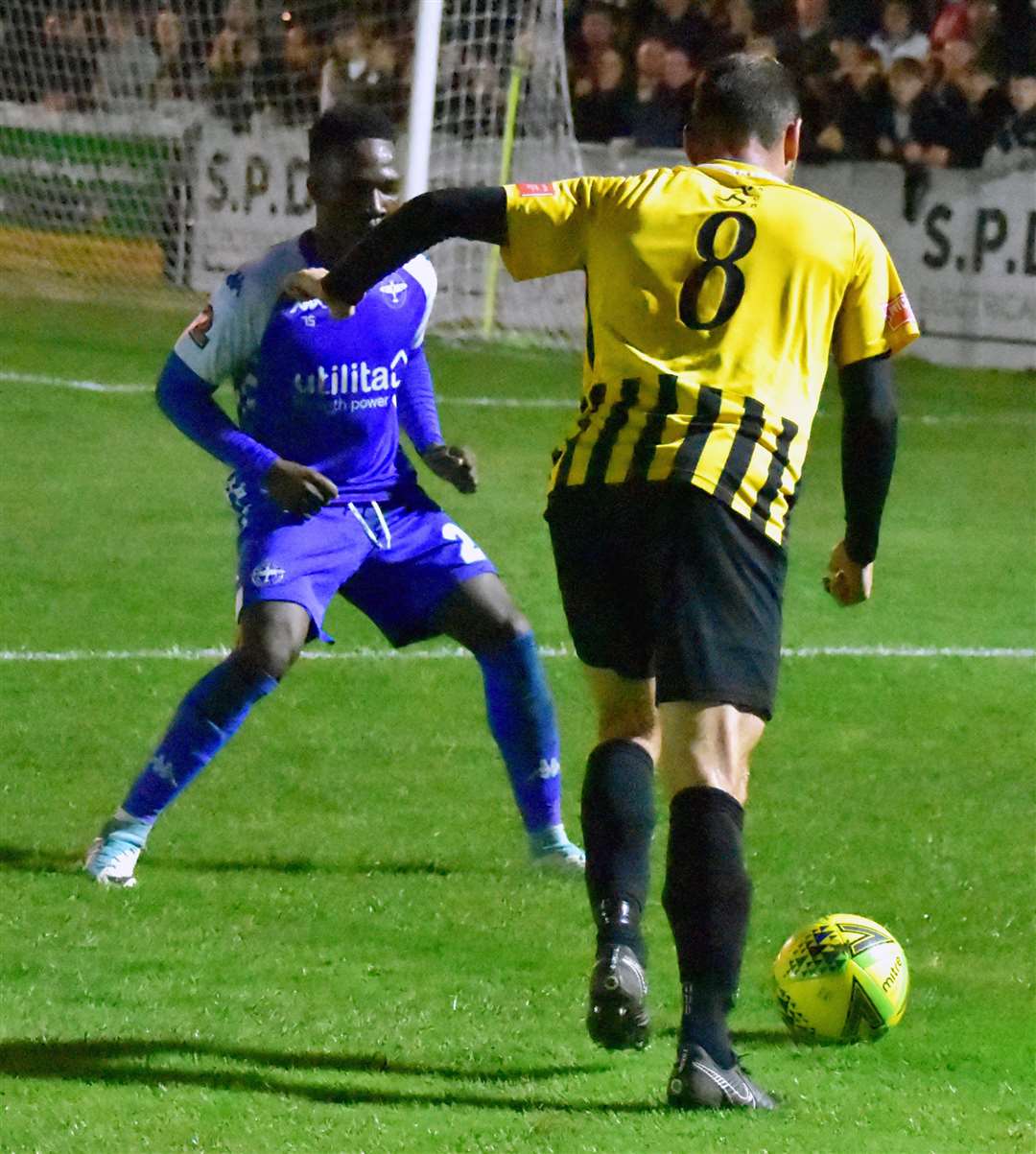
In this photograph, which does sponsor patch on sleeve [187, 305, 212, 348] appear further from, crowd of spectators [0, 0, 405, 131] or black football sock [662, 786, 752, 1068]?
crowd of spectators [0, 0, 405, 131]

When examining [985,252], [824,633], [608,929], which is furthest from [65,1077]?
[985,252]

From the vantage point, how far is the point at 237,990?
4672 mm

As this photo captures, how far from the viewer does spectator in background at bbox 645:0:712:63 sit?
17.4 m

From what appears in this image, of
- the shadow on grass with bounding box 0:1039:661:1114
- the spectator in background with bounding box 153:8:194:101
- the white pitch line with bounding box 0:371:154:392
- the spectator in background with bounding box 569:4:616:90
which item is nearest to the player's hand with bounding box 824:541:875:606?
the shadow on grass with bounding box 0:1039:661:1114

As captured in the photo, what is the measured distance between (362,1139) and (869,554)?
1436mm

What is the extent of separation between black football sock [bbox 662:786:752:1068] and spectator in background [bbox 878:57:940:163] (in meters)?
13.1

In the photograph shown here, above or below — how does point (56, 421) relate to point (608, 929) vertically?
below

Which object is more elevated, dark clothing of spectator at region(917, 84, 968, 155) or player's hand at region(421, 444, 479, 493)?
player's hand at region(421, 444, 479, 493)

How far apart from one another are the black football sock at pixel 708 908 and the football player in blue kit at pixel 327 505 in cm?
176

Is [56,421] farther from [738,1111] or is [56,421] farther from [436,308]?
[738,1111]

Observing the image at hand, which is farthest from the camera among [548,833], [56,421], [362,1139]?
[56,421]

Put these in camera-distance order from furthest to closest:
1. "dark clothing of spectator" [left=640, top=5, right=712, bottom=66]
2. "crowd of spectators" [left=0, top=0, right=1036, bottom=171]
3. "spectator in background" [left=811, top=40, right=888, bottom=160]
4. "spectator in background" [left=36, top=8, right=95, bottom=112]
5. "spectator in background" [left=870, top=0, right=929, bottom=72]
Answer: "dark clothing of spectator" [left=640, top=5, right=712, bottom=66]
"spectator in background" [left=870, top=0, right=929, bottom=72]
"spectator in background" [left=811, top=40, right=888, bottom=160]
"spectator in background" [left=36, top=8, right=95, bottom=112]
"crowd of spectators" [left=0, top=0, right=1036, bottom=171]

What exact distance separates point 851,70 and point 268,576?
12493mm

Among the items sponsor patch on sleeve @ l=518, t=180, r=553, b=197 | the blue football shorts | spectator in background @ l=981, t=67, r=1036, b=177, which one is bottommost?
spectator in background @ l=981, t=67, r=1036, b=177
